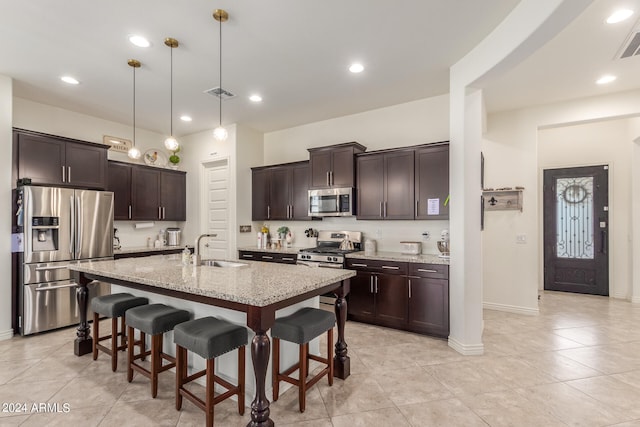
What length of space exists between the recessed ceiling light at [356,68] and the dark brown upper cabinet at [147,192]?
3915 mm

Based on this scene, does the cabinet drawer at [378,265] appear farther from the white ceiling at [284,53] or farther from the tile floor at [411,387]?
the white ceiling at [284,53]

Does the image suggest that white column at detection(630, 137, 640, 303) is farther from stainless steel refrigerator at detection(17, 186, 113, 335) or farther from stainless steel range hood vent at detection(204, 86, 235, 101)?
stainless steel refrigerator at detection(17, 186, 113, 335)

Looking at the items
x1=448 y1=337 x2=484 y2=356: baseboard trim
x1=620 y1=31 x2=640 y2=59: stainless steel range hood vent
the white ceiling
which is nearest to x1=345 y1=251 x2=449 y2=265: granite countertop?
x1=448 y1=337 x2=484 y2=356: baseboard trim

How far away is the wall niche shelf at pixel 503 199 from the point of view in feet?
14.9

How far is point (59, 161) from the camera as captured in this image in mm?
3984

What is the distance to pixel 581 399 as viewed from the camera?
234 centimetres

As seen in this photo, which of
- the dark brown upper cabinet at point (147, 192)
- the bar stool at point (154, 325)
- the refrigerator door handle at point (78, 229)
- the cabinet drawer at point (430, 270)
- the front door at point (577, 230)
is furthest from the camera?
the front door at point (577, 230)

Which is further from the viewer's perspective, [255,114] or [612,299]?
[612,299]

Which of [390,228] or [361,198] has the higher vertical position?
[361,198]

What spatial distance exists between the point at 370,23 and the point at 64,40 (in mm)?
2824

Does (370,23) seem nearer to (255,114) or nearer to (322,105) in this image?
(322,105)

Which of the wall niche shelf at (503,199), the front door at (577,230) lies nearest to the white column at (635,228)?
the front door at (577,230)

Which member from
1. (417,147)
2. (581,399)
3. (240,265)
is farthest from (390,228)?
(581,399)

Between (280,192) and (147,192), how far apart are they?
2299 millimetres
